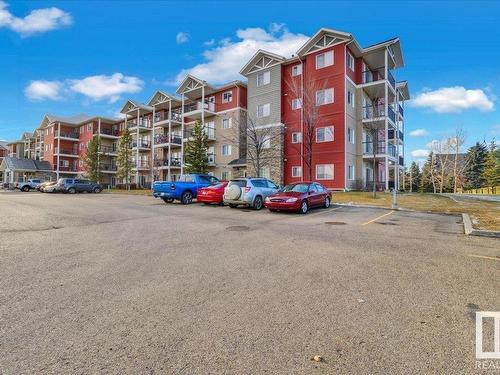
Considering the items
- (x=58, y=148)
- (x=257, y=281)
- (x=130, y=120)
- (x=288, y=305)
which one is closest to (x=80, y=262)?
(x=257, y=281)

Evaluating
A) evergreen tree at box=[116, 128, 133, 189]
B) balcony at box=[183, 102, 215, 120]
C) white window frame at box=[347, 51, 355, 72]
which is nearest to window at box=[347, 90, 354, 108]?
white window frame at box=[347, 51, 355, 72]

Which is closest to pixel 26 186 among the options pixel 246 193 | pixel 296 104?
pixel 296 104

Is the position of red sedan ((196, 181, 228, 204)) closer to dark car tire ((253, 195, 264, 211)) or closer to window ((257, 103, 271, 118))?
dark car tire ((253, 195, 264, 211))

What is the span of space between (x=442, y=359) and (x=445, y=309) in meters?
1.29

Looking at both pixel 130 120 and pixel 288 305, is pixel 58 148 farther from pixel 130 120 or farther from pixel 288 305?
pixel 288 305

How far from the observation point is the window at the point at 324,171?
27.6m

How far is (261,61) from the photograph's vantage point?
3347 cm

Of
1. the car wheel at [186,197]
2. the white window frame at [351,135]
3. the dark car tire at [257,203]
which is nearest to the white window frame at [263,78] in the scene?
the white window frame at [351,135]

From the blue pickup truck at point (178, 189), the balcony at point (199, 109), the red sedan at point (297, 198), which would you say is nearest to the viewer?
the red sedan at point (297, 198)

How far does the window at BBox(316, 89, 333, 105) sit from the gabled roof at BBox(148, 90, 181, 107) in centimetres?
2206

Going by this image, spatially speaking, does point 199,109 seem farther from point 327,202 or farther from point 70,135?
point 70,135

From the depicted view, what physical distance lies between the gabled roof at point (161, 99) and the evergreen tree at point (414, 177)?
53.6 meters

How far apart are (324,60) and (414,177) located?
51.9m

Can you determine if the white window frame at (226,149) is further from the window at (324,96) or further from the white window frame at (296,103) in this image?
the window at (324,96)
